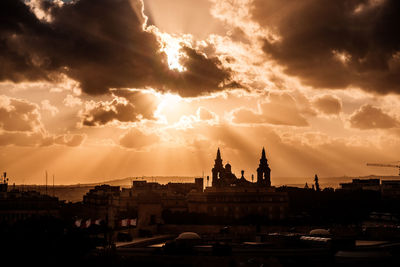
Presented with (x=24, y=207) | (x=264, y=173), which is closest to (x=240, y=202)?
(x=264, y=173)

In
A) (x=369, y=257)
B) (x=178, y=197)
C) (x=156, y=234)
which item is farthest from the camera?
(x=178, y=197)

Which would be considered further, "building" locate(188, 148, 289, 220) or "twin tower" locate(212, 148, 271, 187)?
"twin tower" locate(212, 148, 271, 187)

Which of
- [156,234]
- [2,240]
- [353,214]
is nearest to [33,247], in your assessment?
[2,240]

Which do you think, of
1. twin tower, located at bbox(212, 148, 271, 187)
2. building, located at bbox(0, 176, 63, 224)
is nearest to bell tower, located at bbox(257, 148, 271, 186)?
twin tower, located at bbox(212, 148, 271, 187)

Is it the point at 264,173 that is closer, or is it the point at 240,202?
the point at 240,202

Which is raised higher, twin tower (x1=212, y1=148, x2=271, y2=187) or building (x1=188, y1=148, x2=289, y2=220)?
twin tower (x1=212, y1=148, x2=271, y2=187)

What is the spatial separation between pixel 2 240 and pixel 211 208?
113m

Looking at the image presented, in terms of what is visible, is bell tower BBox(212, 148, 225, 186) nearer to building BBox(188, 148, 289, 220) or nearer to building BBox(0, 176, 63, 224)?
building BBox(188, 148, 289, 220)

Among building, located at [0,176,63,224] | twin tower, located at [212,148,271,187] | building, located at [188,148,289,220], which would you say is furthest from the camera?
twin tower, located at [212,148,271,187]

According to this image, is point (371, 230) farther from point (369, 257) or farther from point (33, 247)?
point (33, 247)

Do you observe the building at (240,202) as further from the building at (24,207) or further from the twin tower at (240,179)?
the building at (24,207)

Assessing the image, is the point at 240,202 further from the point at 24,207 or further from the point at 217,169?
the point at 24,207

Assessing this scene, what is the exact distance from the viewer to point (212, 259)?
7506 centimetres

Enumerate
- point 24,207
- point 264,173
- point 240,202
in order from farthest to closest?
point 264,173, point 240,202, point 24,207
